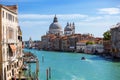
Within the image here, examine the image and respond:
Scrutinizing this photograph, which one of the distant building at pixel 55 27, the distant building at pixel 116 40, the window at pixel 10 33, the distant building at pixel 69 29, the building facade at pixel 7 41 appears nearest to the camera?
the building facade at pixel 7 41

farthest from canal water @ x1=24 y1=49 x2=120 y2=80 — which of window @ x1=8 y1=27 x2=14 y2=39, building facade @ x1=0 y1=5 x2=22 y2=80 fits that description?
window @ x1=8 y1=27 x2=14 y2=39

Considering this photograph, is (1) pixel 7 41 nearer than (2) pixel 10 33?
Yes

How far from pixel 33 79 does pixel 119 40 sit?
25.6 meters

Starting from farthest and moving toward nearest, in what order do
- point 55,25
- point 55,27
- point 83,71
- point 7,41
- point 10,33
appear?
point 55,27
point 55,25
point 83,71
point 10,33
point 7,41

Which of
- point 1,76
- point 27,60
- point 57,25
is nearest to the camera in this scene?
point 1,76

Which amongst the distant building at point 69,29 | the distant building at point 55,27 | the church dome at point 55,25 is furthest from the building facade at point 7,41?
the distant building at point 55,27

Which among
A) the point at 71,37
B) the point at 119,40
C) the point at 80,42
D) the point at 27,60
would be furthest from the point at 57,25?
the point at 27,60

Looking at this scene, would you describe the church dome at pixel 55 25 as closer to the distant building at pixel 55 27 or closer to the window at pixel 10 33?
the distant building at pixel 55 27

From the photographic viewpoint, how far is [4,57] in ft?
55.2

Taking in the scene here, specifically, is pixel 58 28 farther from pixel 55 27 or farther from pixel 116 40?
pixel 116 40

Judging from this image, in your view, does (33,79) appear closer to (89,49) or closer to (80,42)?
(89,49)

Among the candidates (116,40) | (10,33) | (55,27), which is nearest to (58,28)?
(55,27)

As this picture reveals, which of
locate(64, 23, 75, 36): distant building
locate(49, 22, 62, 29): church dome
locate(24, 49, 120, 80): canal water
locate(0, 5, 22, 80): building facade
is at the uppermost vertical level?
locate(49, 22, 62, 29): church dome

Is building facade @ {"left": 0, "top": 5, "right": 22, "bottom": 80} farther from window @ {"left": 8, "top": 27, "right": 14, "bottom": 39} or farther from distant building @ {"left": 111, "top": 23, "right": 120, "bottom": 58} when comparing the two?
distant building @ {"left": 111, "top": 23, "right": 120, "bottom": 58}
